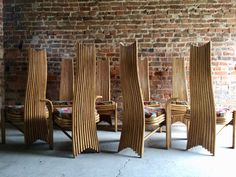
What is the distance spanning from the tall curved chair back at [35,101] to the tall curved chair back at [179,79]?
87.0 inches

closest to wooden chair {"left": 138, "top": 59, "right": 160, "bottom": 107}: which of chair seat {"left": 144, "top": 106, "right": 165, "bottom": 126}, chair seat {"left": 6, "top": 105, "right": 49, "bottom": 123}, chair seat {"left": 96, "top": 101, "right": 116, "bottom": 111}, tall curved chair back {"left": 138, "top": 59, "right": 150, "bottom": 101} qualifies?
tall curved chair back {"left": 138, "top": 59, "right": 150, "bottom": 101}

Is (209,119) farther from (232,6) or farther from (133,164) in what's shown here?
(232,6)

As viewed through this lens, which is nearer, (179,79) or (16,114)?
(16,114)

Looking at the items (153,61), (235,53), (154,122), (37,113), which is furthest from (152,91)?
(37,113)

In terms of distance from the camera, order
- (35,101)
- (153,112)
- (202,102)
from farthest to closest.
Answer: (35,101) → (153,112) → (202,102)

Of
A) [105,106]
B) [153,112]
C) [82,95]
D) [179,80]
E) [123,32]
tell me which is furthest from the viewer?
[123,32]

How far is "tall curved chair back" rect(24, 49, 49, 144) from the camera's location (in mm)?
4566

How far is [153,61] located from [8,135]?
9.10ft

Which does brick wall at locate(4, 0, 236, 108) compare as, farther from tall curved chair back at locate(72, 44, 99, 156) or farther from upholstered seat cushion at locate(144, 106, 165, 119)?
tall curved chair back at locate(72, 44, 99, 156)

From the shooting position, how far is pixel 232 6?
19.5 ft

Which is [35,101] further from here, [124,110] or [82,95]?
[124,110]

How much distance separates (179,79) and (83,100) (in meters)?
2.20

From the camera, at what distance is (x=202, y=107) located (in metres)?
4.23

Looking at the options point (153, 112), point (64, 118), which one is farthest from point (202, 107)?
point (64, 118)
